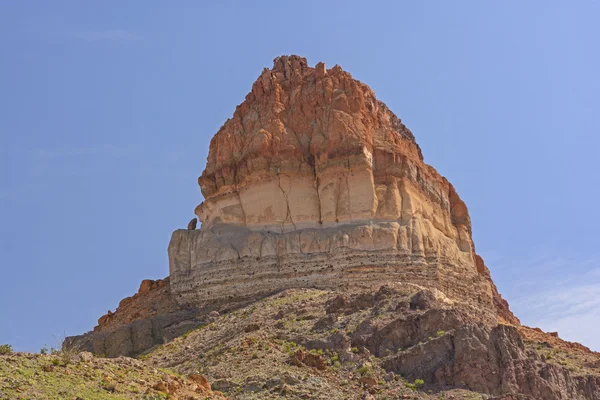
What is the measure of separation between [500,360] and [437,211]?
24546mm

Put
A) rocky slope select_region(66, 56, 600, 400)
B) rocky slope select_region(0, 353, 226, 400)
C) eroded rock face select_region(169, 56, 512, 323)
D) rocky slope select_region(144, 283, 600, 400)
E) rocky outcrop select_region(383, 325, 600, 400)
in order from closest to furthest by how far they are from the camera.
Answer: rocky slope select_region(0, 353, 226, 400) < rocky slope select_region(144, 283, 600, 400) < rocky outcrop select_region(383, 325, 600, 400) < rocky slope select_region(66, 56, 600, 400) < eroded rock face select_region(169, 56, 512, 323)

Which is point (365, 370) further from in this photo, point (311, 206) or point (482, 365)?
point (311, 206)

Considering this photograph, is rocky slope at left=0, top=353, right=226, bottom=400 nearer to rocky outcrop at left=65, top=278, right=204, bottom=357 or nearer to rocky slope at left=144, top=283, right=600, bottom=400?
rocky slope at left=144, top=283, right=600, bottom=400

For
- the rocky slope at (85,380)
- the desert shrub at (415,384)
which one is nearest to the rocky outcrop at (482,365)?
the desert shrub at (415,384)

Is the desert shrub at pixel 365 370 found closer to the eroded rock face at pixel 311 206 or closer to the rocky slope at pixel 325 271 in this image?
the rocky slope at pixel 325 271

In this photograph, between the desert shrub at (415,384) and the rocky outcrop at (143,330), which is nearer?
the desert shrub at (415,384)

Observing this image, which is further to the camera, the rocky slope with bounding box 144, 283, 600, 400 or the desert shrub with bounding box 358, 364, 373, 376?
the desert shrub with bounding box 358, 364, 373, 376

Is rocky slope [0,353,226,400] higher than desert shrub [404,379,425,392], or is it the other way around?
desert shrub [404,379,425,392]

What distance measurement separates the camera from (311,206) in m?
64.1

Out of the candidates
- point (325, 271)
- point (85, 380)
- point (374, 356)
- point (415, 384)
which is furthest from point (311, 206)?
point (85, 380)

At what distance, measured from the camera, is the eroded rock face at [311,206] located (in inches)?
2437

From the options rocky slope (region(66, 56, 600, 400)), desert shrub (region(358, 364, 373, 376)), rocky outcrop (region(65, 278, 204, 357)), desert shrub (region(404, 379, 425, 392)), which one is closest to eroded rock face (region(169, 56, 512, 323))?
rocky slope (region(66, 56, 600, 400))

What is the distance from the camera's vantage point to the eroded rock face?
61.9 m

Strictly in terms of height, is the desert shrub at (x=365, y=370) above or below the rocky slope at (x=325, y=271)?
below
